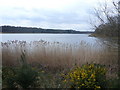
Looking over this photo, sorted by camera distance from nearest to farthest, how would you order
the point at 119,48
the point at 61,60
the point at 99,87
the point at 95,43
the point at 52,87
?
the point at 99,87, the point at 52,87, the point at 119,48, the point at 61,60, the point at 95,43

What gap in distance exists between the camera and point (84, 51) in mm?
5668

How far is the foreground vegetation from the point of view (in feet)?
9.84

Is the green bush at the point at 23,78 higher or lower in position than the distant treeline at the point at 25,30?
lower

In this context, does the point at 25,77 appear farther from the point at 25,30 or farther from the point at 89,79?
the point at 25,30

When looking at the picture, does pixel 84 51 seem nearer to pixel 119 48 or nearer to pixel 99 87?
pixel 119 48

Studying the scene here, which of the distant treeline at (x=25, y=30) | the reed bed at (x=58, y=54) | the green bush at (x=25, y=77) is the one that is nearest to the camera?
the green bush at (x=25, y=77)

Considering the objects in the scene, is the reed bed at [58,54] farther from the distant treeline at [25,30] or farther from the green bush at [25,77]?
the green bush at [25,77]

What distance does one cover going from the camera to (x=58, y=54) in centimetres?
559

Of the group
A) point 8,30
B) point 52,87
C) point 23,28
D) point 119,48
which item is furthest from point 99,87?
point 23,28

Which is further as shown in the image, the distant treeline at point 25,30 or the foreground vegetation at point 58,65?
the distant treeline at point 25,30

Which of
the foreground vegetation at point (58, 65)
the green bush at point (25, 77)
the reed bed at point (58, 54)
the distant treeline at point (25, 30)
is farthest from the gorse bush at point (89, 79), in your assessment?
the distant treeline at point (25, 30)

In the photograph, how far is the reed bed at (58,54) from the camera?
16.8 ft

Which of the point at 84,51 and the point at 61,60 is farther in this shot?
the point at 84,51

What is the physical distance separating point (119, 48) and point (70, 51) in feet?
5.74
